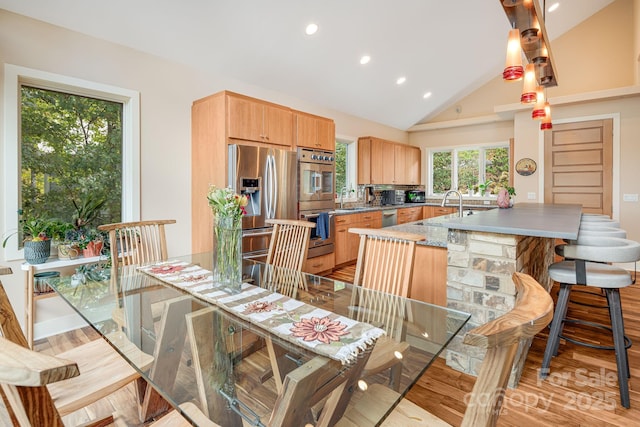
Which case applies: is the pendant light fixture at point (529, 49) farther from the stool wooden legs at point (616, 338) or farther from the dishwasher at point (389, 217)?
the dishwasher at point (389, 217)

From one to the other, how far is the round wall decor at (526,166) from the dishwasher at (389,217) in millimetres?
2303

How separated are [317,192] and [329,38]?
191 cm

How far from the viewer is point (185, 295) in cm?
166

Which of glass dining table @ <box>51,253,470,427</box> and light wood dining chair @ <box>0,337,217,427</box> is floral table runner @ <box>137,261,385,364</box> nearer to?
glass dining table @ <box>51,253,470,427</box>

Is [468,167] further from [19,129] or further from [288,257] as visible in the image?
[19,129]

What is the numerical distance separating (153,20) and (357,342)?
3.31m

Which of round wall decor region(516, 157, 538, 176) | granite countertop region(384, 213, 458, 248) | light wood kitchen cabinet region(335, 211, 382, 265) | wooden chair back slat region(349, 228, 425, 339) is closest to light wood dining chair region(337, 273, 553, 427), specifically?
wooden chair back slat region(349, 228, 425, 339)

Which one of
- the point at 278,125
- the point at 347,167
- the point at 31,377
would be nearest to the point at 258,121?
the point at 278,125

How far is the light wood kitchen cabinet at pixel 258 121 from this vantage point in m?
3.38

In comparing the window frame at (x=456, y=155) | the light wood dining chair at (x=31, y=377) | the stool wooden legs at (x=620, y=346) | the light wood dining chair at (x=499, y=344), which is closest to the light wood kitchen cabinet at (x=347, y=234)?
the window frame at (x=456, y=155)

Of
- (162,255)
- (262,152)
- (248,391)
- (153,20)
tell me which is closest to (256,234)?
(262,152)

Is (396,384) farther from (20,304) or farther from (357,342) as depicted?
(20,304)

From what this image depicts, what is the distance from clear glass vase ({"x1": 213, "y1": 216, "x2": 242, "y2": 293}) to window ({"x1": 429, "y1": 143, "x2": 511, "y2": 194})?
596cm

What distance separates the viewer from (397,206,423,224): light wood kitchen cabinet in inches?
250
